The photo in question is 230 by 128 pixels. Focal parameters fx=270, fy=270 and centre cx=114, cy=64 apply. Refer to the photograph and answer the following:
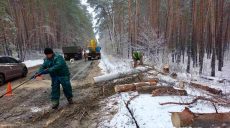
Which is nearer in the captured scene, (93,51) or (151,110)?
(151,110)

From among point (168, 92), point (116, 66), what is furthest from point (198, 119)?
point (116, 66)

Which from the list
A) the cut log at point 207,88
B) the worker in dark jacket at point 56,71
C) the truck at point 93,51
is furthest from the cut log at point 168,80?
the truck at point 93,51

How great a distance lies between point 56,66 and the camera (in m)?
8.37

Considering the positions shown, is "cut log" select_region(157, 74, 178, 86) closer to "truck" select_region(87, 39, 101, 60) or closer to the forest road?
the forest road

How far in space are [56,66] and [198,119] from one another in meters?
4.63

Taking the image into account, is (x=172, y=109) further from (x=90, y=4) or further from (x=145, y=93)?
(x=90, y=4)

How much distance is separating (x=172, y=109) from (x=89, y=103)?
3102 mm

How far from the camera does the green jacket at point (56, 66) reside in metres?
8.38

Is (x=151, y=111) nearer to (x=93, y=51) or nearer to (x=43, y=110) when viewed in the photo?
(x=43, y=110)

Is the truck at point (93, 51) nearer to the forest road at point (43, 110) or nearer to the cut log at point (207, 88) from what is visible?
the forest road at point (43, 110)

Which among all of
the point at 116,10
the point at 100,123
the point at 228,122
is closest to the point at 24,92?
the point at 100,123

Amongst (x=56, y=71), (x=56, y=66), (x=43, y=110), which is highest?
(x=56, y=66)

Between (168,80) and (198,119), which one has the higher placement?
(168,80)

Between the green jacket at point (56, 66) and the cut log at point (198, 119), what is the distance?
4274 mm
